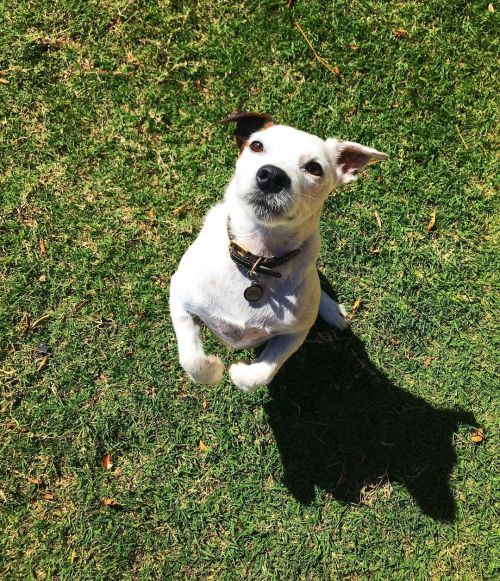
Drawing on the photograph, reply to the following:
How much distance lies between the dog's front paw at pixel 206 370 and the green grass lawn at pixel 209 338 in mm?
987

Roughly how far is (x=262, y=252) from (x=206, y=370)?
0.98 metres

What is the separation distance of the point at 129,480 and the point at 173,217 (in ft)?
8.09

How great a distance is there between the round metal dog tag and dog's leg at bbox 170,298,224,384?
53 centimetres

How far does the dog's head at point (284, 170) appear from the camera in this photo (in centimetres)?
325

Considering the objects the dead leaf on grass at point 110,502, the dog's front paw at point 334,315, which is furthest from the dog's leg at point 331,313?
the dead leaf on grass at point 110,502

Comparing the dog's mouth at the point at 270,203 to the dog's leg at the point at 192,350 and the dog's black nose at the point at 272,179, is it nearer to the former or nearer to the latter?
the dog's black nose at the point at 272,179

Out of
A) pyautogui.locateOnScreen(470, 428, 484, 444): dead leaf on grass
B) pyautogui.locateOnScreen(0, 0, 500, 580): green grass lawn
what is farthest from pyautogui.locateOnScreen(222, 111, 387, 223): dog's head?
pyautogui.locateOnScreen(470, 428, 484, 444): dead leaf on grass

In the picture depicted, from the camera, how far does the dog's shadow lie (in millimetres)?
5000

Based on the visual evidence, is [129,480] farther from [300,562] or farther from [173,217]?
[173,217]

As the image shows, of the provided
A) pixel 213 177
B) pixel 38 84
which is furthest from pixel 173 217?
pixel 38 84

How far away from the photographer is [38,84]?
5457 millimetres

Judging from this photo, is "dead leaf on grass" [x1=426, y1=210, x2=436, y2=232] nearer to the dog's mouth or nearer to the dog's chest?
the dog's chest

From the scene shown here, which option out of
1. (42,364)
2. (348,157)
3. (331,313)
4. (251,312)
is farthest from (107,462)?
(348,157)

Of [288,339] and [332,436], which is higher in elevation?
[288,339]
